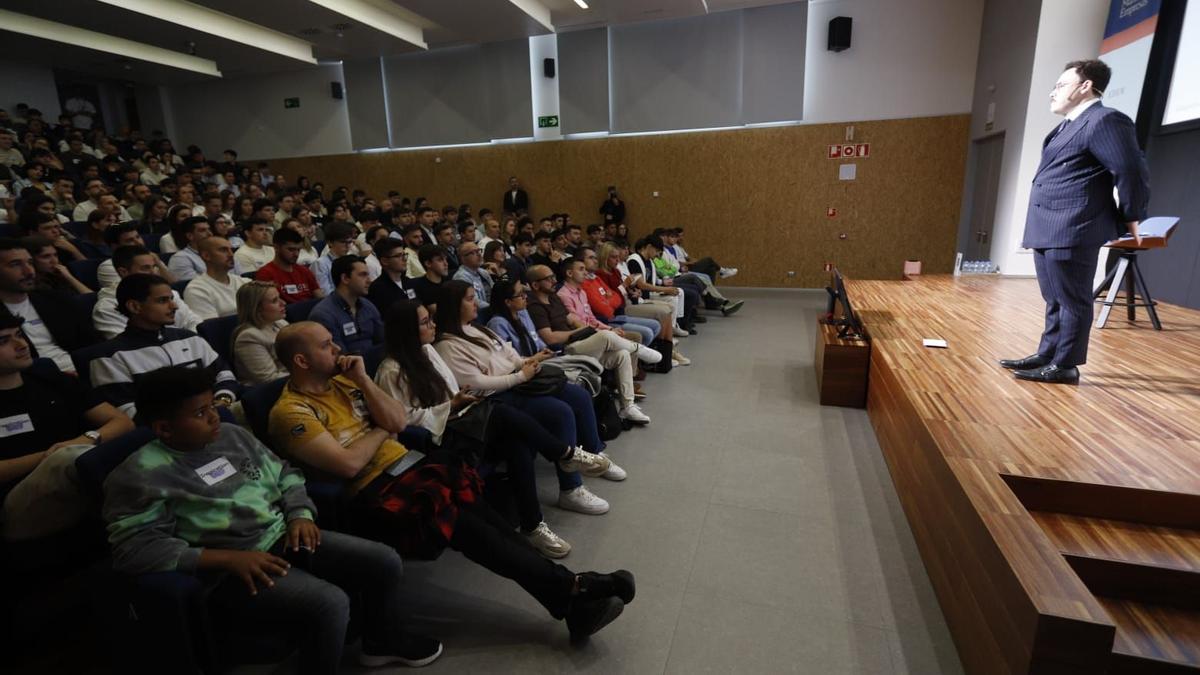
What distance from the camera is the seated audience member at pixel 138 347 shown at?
206 cm

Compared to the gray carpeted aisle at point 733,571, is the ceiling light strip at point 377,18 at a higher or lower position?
higher

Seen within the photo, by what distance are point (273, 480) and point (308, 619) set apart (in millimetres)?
421

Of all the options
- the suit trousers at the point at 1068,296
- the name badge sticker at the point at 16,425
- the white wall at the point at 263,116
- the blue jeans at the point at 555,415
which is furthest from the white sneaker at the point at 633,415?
the white wall at the point at 263,116

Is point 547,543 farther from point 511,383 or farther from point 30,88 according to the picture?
point 30,88

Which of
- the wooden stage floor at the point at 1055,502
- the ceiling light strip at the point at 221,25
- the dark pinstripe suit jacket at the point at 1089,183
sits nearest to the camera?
the wooden stage floor at the point at 1055,502

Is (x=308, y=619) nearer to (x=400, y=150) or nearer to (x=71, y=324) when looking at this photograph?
(x=71, y=324)

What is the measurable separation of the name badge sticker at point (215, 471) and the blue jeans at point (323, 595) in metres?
0.23

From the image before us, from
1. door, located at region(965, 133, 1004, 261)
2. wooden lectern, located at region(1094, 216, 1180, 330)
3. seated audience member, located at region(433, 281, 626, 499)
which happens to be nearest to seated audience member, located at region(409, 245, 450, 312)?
A: seated audience member, located at region(433, 281, 626, 499)

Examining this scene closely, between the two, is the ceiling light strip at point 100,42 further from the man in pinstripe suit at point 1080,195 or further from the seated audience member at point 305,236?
the man in pinstripe suit at point 1080,195

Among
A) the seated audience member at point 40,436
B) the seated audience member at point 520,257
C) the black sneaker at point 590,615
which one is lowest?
the black sneaker at point 590,615

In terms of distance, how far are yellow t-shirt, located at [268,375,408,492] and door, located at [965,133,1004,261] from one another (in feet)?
23.3

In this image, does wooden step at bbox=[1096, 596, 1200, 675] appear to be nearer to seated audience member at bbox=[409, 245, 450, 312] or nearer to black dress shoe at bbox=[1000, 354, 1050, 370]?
black dress shoe at bbox=[1000, 354, 1050, 370]

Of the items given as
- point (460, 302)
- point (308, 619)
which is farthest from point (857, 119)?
point (308, 619)

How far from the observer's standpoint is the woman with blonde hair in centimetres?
247
